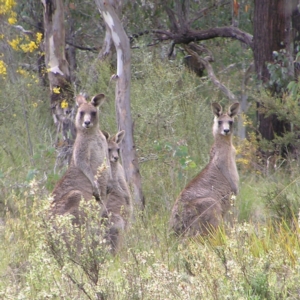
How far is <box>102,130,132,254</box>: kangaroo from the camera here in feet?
24.7

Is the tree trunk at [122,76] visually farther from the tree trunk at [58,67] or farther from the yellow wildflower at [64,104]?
the tree trunk at [58,67]

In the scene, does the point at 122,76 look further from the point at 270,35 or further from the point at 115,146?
the point at 270,35

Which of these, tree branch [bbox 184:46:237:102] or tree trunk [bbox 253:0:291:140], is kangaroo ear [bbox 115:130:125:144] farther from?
tree branch [bbox 184:46:237:102]

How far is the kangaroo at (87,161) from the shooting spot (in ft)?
26.2

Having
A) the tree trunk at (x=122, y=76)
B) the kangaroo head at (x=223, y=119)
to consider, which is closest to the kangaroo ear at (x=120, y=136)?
the tree trunk at (x=122, y=76)

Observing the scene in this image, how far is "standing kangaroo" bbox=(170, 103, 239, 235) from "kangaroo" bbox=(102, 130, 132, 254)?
0.59 m

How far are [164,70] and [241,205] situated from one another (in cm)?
248

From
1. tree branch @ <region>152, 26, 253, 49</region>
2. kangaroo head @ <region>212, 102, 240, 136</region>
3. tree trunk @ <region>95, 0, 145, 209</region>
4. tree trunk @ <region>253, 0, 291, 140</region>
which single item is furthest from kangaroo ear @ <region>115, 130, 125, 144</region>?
tree branch @ <region>152, 26, 253, 49</region>

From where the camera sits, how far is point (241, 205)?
29.3 feet

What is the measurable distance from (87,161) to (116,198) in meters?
0.58

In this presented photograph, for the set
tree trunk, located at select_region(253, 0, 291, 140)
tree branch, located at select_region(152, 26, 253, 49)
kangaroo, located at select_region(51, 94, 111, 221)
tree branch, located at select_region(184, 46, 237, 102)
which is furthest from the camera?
tree branch, located at select_region(184, 46, 237, 102)

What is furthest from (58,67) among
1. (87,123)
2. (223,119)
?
(223,119)

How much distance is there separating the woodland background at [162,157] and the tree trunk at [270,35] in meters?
0.02

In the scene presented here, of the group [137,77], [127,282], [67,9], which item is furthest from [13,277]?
[67,9]
